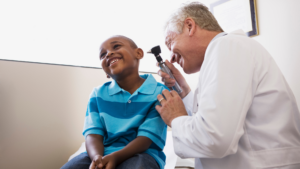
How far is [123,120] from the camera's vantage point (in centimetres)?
86

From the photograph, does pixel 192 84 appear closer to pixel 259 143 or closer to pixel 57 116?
pixel 57 116

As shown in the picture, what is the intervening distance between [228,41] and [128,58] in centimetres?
50

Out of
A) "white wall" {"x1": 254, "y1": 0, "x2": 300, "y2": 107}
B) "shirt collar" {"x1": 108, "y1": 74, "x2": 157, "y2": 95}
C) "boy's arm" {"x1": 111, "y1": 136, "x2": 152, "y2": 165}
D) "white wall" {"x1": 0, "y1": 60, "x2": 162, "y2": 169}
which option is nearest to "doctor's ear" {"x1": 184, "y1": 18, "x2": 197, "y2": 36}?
"shirt collar" {"x1": 108, "y1": 74, "x2": 157, "y2": 95}

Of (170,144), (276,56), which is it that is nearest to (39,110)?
(170,144)

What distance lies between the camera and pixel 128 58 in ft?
3.21

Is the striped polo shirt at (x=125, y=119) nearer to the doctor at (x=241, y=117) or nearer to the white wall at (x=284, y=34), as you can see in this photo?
the doctor at (x=241, y=117)

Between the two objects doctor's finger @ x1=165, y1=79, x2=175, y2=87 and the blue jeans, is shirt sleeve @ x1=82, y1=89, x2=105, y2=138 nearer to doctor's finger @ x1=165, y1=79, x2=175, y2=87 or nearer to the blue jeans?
the blue jeans

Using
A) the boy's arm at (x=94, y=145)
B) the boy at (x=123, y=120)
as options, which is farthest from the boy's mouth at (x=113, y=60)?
the boy's arm at (x=94, y=145)

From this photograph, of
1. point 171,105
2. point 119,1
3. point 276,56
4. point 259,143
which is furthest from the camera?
point 119,1

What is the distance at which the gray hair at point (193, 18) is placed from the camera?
0.84m

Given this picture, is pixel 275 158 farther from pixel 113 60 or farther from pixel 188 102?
pixel 113 60

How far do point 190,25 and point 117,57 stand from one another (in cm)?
37

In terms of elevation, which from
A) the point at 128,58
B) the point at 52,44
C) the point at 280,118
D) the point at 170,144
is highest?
the point at 52,44

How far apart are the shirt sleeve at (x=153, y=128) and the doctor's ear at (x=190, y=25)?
0.37 m
